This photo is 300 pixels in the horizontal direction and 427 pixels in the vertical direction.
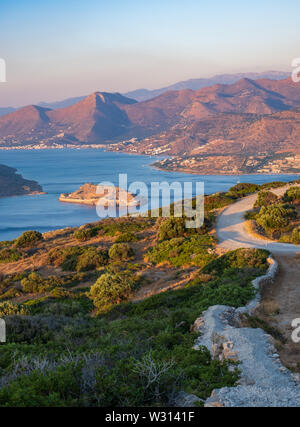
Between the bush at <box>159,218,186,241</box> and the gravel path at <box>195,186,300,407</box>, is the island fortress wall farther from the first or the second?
the bush at <box>159,218,186,241</box>

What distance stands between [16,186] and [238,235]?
112043 millimetres

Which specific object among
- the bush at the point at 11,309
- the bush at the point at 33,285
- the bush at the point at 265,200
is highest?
the bush at the point at 265,200

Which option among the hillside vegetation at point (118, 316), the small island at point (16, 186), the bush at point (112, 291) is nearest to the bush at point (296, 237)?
the hillside vegetation at point (118, 316)

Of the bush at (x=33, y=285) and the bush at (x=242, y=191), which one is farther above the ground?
the bush at (x=242, y=191)

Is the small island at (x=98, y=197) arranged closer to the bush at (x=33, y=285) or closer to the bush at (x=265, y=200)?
the bush at (x=265, y=200)

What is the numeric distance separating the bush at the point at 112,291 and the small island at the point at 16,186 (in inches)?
4217

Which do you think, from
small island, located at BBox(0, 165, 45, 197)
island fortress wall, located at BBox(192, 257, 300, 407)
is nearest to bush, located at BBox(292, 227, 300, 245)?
island fortress wall, located at BBox(192, 257, 300, 407)

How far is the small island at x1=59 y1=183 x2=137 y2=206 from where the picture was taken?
90812 millimetres

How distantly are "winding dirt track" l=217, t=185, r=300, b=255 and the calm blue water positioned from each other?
168 feet

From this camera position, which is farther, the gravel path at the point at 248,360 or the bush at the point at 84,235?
the bush at the point at 84,235

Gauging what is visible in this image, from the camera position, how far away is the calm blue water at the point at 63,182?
78938 millimetres

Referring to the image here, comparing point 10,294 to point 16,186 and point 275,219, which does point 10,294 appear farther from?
point 16,186

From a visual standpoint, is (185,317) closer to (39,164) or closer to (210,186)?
(210,186)

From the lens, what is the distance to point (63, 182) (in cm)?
13312
